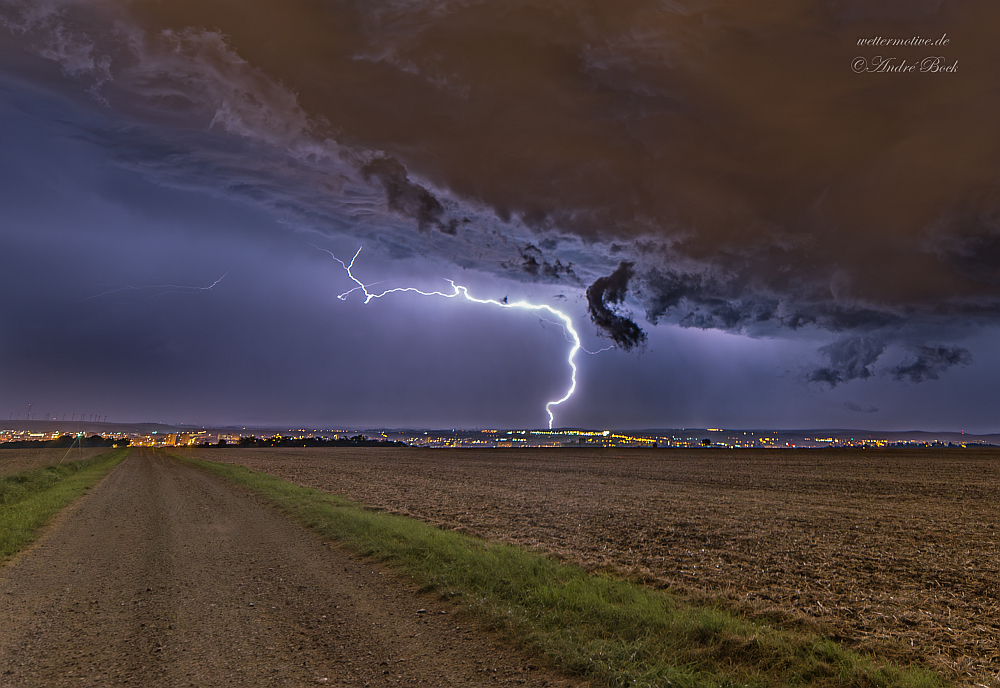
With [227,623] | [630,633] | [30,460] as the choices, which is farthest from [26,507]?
[30,460]

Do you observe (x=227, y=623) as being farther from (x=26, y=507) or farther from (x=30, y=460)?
(x=30, y=460)

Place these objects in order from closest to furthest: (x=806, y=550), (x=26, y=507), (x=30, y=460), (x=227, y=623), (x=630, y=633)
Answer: (x=630, y=633)
(x=227, y=623)
(x=806, y=550)
(x=26, y=507)
(x=30, y=460)

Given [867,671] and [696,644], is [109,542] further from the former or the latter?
[867,671]

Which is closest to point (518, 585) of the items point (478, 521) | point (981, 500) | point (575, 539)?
point (575, 539)

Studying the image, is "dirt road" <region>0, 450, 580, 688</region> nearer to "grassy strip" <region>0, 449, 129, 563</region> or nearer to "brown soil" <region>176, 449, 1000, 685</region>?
"grassy strip" <region>0, 449, 129, 563</region>

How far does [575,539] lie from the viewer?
1561 cm

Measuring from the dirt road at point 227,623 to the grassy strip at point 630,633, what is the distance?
2.13 feet

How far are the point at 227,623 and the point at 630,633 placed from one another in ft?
20.2

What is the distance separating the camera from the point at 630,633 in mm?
7469

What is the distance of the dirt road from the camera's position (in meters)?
6.02

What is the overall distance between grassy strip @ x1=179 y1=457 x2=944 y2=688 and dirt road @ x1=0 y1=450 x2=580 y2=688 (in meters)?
0.65

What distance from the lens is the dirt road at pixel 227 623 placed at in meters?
6.02

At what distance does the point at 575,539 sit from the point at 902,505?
951 inches

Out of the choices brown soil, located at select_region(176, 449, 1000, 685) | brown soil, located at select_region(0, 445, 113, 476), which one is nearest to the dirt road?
brown soil, located at select_region(176, 449, 1000, 685)
